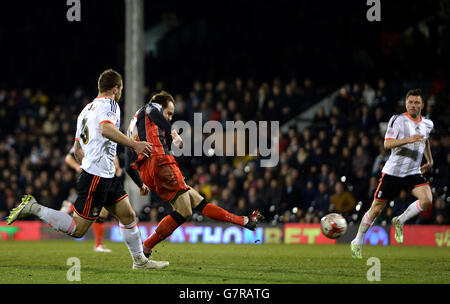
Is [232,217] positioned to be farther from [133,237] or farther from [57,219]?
[57,219]

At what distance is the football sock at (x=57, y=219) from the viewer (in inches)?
278

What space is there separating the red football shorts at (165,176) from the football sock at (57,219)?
1.17 meters

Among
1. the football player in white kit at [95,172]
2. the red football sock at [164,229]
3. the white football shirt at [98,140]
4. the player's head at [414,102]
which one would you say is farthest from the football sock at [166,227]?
the player's head at [414,102]

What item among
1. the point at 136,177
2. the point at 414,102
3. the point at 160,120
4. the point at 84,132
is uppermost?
the point at 414,102

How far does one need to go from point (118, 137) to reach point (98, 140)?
1.28ft

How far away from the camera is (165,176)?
310 inches

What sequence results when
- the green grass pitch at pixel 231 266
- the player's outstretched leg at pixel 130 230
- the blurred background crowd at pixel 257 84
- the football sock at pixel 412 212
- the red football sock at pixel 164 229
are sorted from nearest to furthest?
1. the green grass pitch at pixel 231 266
2. the player's outstretched leg at pixel 130 230
3. the red football sock at pixel 164 229
4. the football sock at pixel 412 212
5. the blurred background crowd at pixel 257 84

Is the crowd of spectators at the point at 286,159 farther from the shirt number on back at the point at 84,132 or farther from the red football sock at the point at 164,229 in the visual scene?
the shirt number on back at the point at 84,132

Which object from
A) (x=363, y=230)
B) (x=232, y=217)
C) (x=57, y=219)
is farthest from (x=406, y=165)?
(x=57, y=219)

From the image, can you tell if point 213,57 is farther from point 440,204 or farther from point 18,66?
point 440,204

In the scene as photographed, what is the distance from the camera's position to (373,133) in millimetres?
14820

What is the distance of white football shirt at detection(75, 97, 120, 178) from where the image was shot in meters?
7.07

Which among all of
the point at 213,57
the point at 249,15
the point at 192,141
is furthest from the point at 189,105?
the point at 249,15

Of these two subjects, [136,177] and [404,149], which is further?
[404,149]
